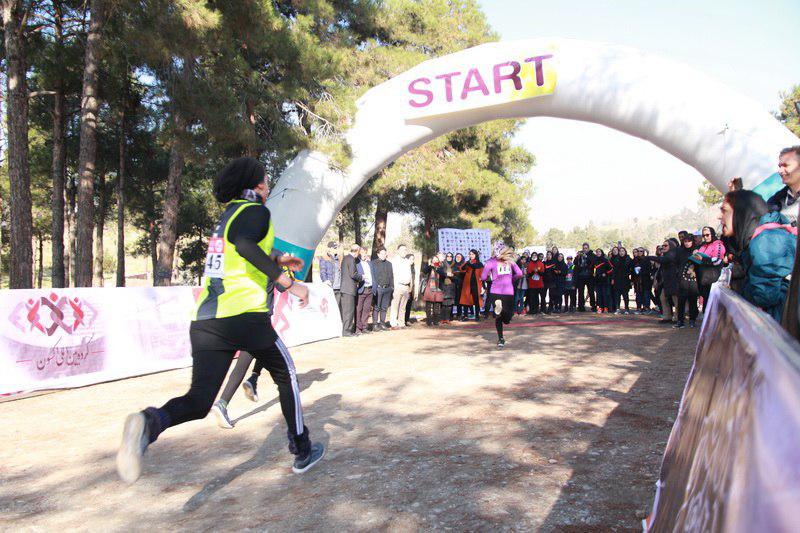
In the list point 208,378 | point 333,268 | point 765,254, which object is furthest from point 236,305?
point 333,268

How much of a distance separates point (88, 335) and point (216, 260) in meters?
5.09

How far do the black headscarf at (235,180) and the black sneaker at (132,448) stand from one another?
4.49ft

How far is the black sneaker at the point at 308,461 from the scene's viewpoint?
12.5ft

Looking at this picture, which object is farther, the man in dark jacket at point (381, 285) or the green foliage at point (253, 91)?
the man in dark jacket at point (381, 285)

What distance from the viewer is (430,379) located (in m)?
6.84

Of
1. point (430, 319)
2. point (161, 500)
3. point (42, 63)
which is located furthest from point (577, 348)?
point (42, 63)

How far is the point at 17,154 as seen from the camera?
1054cm

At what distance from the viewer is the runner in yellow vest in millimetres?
3139

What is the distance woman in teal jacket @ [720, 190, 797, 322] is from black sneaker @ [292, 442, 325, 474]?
3035 millimetres

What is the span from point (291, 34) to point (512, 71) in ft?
14.7

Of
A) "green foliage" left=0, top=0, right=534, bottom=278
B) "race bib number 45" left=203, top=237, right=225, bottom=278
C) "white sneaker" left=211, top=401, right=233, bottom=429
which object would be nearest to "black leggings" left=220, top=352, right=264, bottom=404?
"white sneaker" left=211, top=401, right=233, bottom=429

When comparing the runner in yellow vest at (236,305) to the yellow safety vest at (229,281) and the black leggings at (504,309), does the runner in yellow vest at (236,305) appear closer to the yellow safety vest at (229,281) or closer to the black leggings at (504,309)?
the yellow safety vest at (229,281)

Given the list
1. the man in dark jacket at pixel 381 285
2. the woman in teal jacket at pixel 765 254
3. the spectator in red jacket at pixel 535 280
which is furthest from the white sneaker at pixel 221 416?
the spectator in red jacket at pixel 535 280

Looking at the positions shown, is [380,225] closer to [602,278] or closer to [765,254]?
[602,278]
